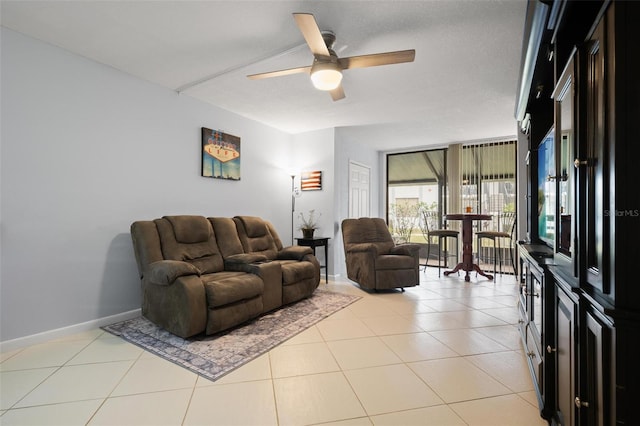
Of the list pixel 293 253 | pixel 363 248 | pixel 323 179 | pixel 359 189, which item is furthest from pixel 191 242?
pixel 359 189

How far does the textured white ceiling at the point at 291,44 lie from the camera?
2.20 meters

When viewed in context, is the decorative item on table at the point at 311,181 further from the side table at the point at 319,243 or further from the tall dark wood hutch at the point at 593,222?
the tall dark wood hutch at the point at 593,222

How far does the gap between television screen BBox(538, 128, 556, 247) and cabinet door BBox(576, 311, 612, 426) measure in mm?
1013

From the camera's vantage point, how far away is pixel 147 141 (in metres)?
3.45

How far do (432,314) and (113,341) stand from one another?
10.0 feet

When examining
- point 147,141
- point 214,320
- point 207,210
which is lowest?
point 214,320

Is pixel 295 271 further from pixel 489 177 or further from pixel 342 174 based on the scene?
pixel 489 177

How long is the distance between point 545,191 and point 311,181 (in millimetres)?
3653

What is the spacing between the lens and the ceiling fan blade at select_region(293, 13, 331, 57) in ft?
6.11

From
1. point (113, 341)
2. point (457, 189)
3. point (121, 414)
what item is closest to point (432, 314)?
point (121, 414)

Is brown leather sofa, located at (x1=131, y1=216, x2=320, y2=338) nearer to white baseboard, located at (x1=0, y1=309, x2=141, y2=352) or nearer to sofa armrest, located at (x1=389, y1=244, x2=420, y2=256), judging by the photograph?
→ white baseboard, located at (x1=0, y1=309, x2=141, y2=352)

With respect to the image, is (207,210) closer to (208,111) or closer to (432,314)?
(208,111)

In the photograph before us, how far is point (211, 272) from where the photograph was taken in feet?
11.2

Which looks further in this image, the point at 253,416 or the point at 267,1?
the point at 267,1
